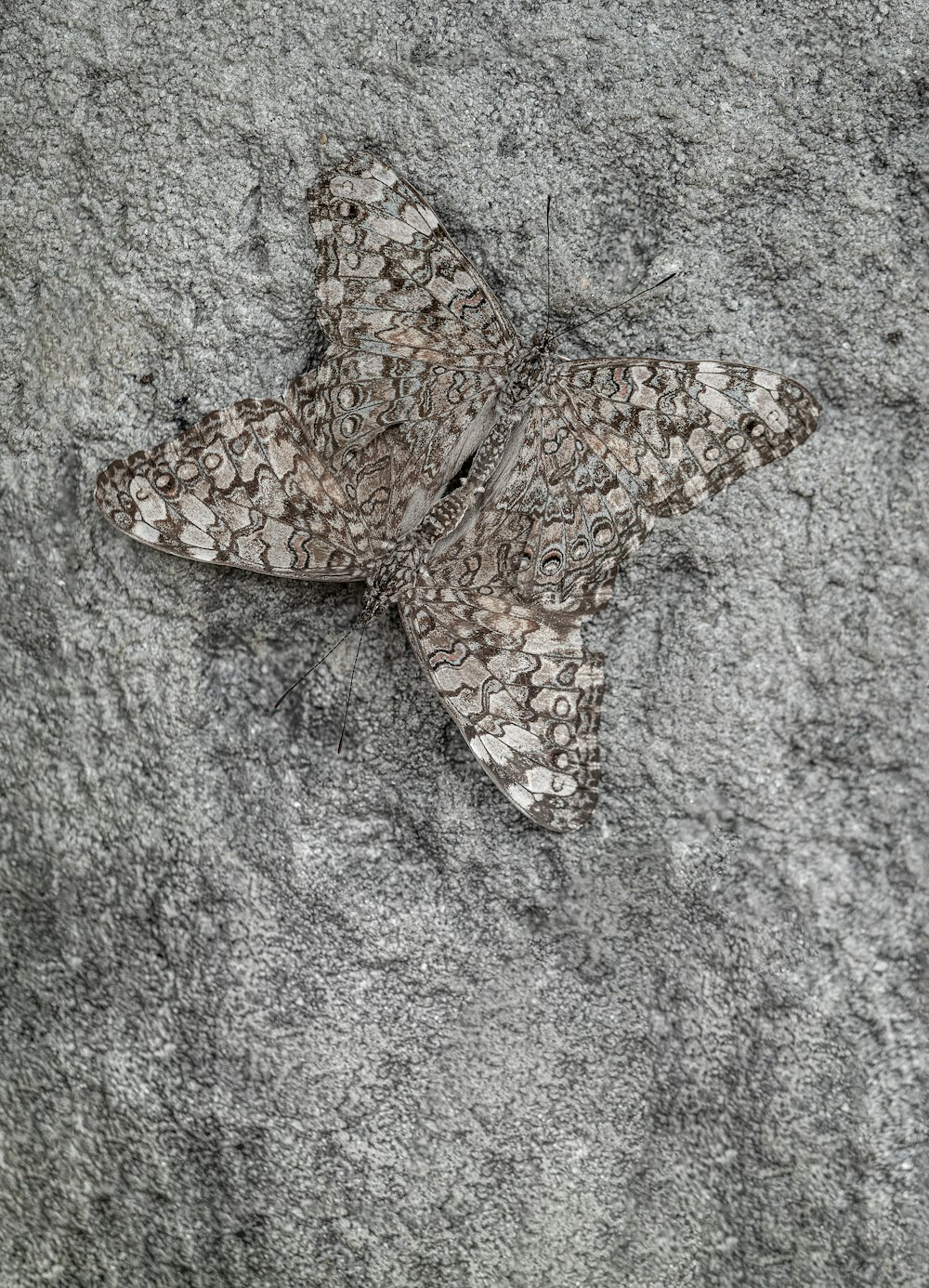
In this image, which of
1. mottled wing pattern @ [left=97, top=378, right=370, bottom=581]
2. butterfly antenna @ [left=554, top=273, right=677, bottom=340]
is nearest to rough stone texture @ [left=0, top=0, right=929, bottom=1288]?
butterfly antenna @ [left=554, top=273, right=677, bottom=340]

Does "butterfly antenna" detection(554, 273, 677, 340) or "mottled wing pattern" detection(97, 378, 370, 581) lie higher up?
"butterfly antenna" detection(554, 273, 677, 340)

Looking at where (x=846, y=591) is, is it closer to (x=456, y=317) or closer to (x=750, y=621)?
(x=750, y=621)

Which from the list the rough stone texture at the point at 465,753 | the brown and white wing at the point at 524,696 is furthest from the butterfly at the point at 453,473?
the rough stone texture at the point at 465,753

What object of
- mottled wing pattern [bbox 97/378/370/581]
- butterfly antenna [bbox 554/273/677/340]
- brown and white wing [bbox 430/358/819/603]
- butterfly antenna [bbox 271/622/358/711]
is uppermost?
butterfly antenna [bbox 554/273/677/340]

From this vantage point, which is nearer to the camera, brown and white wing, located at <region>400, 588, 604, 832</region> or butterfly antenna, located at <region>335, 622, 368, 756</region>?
brown and white wing, located at <region>400, 588, 604, 832</region>

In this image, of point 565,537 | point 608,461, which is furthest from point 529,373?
point 565,537

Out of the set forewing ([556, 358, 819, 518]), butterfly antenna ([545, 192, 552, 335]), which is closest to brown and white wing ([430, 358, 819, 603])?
forewing ([556, 358, 819, 518])

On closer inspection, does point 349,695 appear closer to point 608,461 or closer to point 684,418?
point 608,461

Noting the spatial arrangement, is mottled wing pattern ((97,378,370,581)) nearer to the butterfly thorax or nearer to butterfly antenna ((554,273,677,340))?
the butterfly thorax
